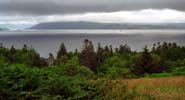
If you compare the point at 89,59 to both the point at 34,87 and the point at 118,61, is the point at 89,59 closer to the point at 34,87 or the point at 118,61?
the point at 118,61

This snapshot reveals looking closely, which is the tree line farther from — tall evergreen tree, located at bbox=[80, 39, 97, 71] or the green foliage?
the green foliage

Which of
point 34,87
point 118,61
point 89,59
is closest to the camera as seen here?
point 34,87

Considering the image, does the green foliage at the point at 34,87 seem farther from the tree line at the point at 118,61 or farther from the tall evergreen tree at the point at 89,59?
the tall evergreen tree at the point at 89,59

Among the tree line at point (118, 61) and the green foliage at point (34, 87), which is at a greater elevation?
the green foliage at point (34, 87)

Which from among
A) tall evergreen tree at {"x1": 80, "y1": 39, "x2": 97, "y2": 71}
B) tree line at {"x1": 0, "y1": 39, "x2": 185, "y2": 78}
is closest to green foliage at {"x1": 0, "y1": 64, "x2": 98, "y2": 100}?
tree line at {"x1": 0, "y1": 39, "x2": 185, "y2": 78}

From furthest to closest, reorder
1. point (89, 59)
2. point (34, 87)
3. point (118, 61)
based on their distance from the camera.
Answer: point (118, 61) < point (89, 59) < point (34, 87)

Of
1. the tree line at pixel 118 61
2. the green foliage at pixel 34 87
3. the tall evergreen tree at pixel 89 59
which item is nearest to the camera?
the green foliage at pixel 34 87

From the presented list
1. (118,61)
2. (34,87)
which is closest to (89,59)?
(118,61)

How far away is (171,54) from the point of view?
300 feet

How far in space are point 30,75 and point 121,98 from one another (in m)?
2.29

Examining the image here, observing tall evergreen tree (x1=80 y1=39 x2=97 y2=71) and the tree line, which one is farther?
tall evergreen tree (x1=80 y1=39 x2=97 y2=71)

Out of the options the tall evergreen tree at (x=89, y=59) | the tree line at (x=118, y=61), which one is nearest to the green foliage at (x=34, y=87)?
the tree line at (x=118, y=61)

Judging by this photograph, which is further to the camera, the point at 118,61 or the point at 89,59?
the point at 118,61

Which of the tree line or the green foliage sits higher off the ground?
the green foliage
